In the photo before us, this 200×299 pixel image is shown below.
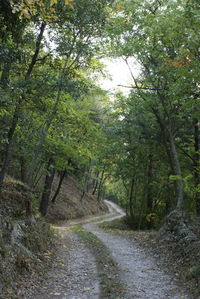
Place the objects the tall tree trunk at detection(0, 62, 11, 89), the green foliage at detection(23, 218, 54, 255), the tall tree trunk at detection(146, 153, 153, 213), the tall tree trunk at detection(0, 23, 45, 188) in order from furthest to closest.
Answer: the tall tree trunk at detection(146, 153, 153, 213), the tall tree trunk at detection(0, 23, 45, 188), the green foliage at detection(23, 218, 54, 255), the tall tree trunk at detection(0, 62, 11, 89)

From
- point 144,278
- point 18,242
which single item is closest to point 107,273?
point 144,278

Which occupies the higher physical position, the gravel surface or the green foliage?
the green foliage

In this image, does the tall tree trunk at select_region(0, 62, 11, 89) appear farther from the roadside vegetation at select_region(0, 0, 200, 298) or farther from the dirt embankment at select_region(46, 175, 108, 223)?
the dirt embankment at select_region(46, 175, 108, 223)

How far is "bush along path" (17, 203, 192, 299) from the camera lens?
5879mm

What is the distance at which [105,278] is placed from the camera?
270 inches

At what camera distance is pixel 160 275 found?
7.52 metres

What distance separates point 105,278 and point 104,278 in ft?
0.09

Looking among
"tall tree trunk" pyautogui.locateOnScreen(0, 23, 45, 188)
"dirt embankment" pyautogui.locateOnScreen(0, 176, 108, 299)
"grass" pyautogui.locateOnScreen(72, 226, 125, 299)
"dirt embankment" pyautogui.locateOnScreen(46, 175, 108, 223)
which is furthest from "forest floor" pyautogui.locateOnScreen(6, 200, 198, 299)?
"dirt embankment" pyautogui.locateOnScreen(46, 175, 108, 223)

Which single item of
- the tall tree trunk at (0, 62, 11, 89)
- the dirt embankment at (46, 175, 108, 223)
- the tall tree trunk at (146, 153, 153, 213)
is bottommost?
the dirt embankment at (46, 175, 108, 223)

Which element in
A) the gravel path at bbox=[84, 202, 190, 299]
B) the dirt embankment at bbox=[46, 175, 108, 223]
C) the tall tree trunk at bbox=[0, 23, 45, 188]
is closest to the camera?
the gravel path at bbox=[84, 202, 190, 299]

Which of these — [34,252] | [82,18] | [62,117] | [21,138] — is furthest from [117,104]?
[34,252]

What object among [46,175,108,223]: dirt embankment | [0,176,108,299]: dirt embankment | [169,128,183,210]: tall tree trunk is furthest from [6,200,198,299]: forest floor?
[46,175,108,223]: dirt embankment

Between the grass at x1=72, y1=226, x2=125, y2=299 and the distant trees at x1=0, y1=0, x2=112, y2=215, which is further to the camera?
the distant trees at x1=0, y1=0, x2=112, y2=215

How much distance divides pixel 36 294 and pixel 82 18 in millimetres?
10177
